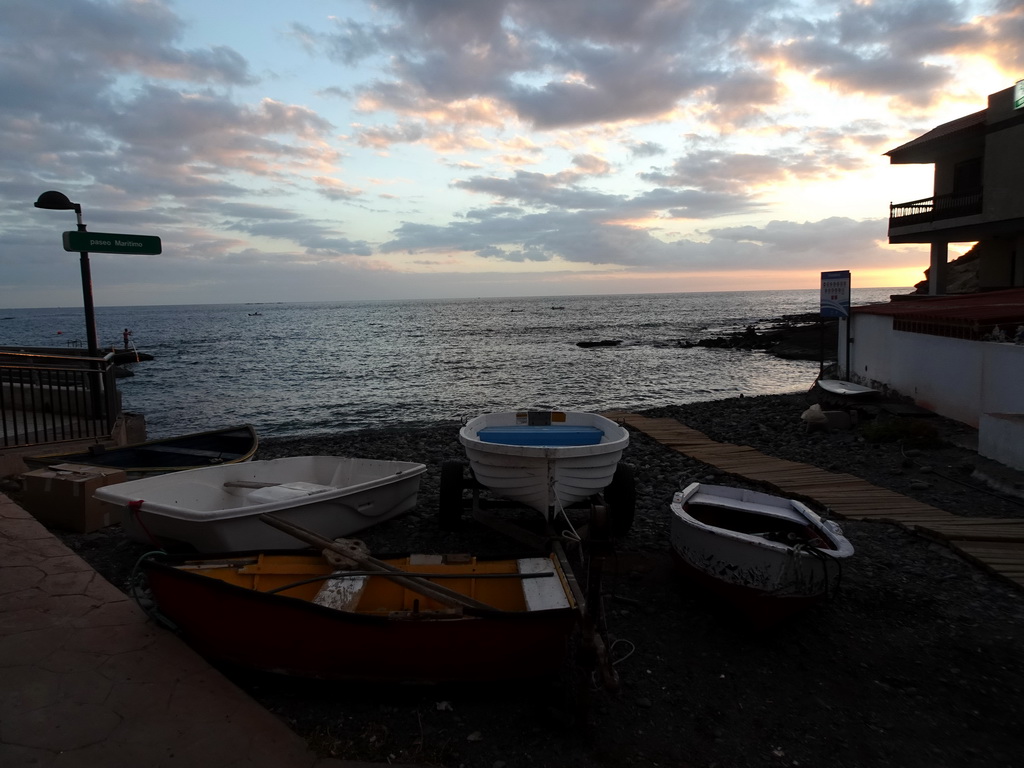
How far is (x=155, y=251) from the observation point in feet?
34.7

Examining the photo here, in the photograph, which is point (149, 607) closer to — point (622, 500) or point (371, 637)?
point (371, 637)

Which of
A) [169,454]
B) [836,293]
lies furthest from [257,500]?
[836,293]

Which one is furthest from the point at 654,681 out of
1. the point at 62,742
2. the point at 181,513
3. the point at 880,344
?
the point at 880,344

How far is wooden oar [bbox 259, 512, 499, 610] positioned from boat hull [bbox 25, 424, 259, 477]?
452cm

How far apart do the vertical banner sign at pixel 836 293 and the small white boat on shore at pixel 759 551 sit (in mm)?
13192

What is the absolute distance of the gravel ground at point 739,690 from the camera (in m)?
4.15

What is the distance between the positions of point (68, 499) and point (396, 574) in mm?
5558

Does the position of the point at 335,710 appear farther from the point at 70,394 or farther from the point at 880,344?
the point at 880,344

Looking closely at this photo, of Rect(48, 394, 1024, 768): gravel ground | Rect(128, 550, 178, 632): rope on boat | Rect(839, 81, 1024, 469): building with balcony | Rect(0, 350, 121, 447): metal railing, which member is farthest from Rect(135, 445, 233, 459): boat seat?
Rect(839, 81, 1024, 469): building with balcony

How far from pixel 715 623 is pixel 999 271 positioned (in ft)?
96.5

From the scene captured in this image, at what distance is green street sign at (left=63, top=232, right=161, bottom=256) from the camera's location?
9.95m

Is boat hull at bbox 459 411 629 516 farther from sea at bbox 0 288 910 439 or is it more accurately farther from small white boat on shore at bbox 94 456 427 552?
sea at bbox 0 288 910 439

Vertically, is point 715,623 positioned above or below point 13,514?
below

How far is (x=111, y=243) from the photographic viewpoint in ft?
33.6
